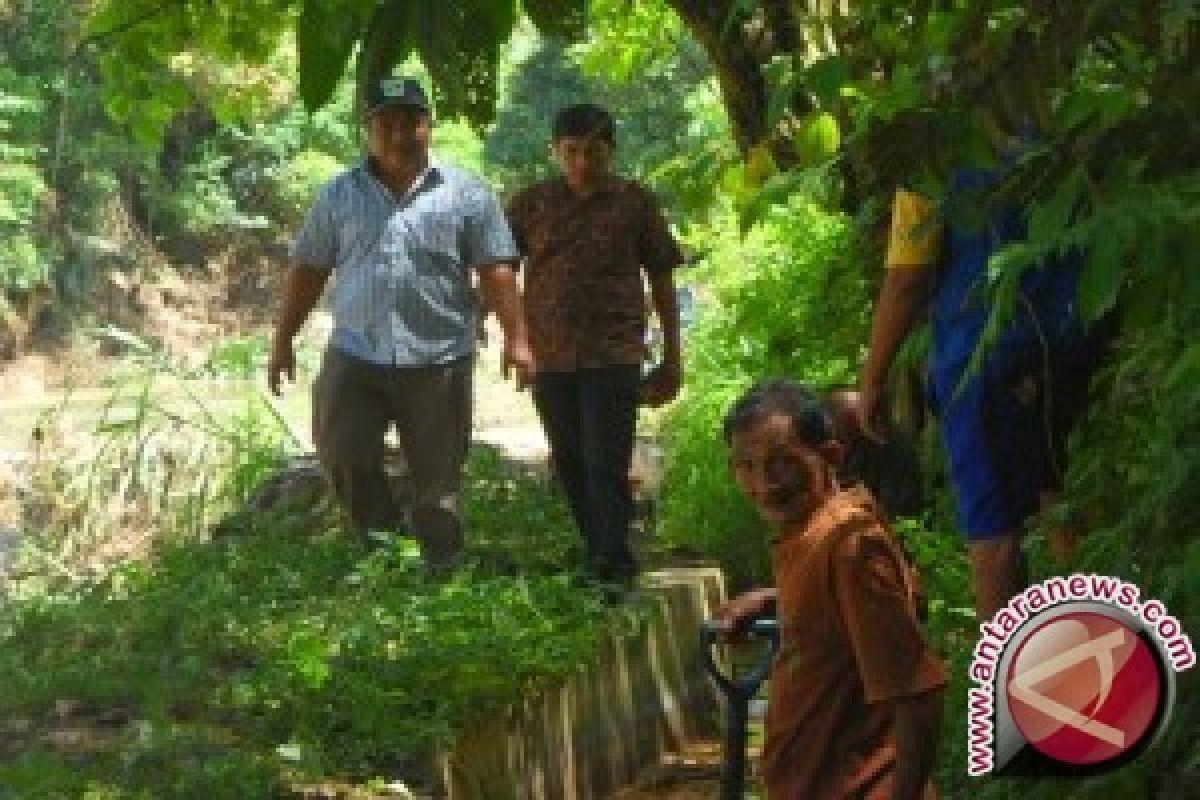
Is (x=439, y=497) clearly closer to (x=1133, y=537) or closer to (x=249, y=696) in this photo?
(x=249, y=696)

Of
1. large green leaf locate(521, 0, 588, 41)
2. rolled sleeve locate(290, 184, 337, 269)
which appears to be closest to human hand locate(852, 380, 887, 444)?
large green leaf locate(521, 0, 588, 41)

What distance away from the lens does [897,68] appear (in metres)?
3.01

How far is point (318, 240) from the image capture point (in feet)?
23.5

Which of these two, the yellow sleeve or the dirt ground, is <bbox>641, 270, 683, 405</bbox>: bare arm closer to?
the dirt ground

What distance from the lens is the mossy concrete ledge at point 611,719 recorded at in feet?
19.4

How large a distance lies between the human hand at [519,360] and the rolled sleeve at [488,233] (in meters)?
0.28

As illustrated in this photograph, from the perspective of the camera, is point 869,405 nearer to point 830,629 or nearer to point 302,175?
point 830,629

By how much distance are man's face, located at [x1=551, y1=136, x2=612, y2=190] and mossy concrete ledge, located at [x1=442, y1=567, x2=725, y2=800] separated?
1.47m

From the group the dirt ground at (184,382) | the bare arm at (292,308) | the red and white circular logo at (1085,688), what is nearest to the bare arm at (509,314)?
the bare arm at (292,308)

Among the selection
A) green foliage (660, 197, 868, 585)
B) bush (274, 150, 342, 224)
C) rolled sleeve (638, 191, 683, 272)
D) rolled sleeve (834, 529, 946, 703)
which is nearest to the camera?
rolled sleeve (834, 529, 946, 703)

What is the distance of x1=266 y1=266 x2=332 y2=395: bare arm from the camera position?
23.5 feet

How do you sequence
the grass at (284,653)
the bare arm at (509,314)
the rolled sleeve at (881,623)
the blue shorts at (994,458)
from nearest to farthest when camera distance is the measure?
the rolled sleeve at (881,623)
the blue shorts at (994,458)
the grass at (284,653)
the bare arm at (509,314)

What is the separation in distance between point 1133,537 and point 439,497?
13.8 feet

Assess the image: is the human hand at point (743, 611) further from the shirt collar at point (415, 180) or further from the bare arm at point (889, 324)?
the shirt collar at point (415, 180)
